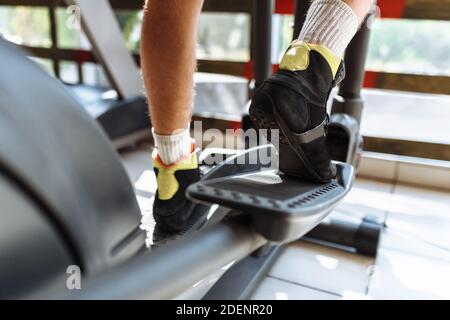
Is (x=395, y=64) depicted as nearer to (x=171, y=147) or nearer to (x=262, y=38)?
(x=262, y=38)

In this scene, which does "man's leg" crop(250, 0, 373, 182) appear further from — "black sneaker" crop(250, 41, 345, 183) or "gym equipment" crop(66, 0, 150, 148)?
"gym equipment" crop(66, 0, 150, 148)

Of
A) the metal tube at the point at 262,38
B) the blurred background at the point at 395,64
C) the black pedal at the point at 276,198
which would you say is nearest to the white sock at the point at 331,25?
the black pedal at the point at 276,198

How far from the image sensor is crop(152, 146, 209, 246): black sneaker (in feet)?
3.16

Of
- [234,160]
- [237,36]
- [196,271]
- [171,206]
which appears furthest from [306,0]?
[237,36]

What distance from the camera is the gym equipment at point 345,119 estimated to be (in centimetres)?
126

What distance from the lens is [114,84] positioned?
2135mm

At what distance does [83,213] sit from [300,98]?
383 millimetres

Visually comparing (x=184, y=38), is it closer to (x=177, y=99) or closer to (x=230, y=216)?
(x=177, y=99)

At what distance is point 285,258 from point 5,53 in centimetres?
99

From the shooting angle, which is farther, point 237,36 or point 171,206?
point 237,36

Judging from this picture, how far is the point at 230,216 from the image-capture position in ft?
2.23

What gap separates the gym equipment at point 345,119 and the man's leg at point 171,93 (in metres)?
0.42

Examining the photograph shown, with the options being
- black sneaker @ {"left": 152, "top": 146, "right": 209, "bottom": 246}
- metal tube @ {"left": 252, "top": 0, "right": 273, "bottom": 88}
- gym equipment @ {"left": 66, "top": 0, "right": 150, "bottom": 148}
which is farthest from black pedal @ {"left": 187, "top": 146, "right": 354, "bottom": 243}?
gym equipment @ {"left": 66, "top": 0, "right": 150, "bottom": 148}

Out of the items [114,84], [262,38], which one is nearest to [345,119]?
[262,38]
